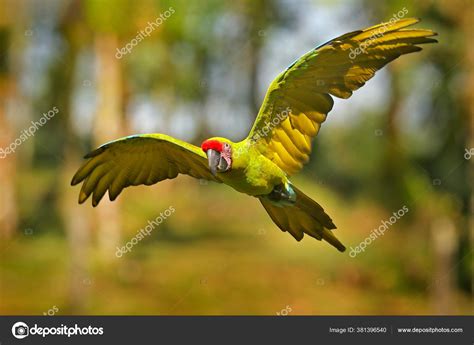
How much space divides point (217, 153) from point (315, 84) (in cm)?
43

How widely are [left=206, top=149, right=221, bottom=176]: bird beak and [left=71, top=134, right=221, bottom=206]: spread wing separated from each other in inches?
10.6

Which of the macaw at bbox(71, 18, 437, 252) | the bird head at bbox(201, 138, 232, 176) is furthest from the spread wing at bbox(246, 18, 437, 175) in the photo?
the bird head at bbox(201, 138, 232, 176)

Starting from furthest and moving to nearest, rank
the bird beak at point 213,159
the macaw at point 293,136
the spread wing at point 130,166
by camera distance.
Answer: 1. the spread wing at point 130,166
2. the macaw at point 293,136
3. the bird beak at point 213,159

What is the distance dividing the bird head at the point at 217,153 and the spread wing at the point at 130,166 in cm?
26

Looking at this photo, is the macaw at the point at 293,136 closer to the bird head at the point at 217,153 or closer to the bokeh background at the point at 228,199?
the bird head at the point at 217,153

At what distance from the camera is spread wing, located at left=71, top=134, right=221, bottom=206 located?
1.98 metres

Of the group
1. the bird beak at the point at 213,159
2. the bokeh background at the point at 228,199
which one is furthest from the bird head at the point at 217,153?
the bokeh background at the point at 228,199

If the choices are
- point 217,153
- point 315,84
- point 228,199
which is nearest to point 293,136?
point 315,84

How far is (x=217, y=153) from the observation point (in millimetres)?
1655

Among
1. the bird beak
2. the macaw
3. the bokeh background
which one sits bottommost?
the bird beak

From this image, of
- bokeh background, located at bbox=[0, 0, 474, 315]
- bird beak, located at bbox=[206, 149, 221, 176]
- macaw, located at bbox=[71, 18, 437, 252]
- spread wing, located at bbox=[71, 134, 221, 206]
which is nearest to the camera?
bird beak, located at bbox=[206, 149, 221, 176]

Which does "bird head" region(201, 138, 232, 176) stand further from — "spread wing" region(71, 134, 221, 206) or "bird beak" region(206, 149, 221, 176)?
"spread wing" region(71, 134, 221, 206)

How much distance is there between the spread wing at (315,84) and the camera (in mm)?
1805

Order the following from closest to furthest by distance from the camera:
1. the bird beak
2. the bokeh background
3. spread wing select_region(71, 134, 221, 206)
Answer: the bird beak, spread wing select_region(71, 134, 221, 206), the bokeh background
